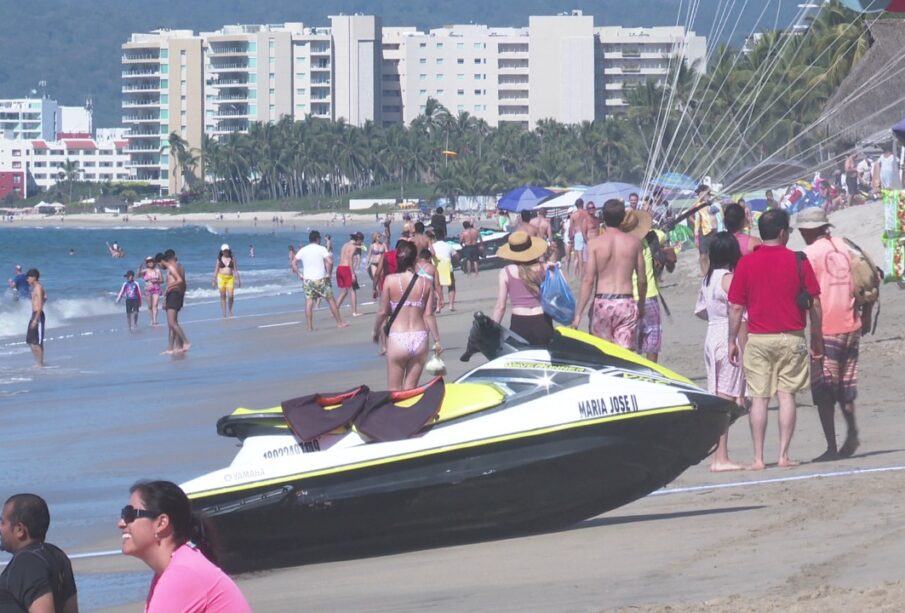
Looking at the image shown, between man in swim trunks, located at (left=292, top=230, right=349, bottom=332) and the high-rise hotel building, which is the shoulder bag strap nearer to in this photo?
man in swim trunks, located at (left=292, top=230, right=349, bottom=332)

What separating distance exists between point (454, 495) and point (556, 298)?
366 cm

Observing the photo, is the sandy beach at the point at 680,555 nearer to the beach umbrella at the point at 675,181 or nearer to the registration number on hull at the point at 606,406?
the registration number on hull at the point at 606,406

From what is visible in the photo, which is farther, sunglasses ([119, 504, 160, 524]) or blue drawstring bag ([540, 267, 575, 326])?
blue drawstring bag ([540, 267, 575, 326])

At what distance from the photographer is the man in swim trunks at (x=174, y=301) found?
20078 millimetres

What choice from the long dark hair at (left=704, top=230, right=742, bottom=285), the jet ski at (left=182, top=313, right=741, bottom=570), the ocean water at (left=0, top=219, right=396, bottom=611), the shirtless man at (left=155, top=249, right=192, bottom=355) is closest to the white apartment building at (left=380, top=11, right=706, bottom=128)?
the ocean water at (left=0, top=219, right=396, bottom=611)

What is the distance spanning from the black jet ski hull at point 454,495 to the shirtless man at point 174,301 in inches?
516

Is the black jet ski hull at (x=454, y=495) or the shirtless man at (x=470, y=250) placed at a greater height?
the shirtless man at (x=470, y=250)

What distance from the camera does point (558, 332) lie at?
7367 millimetres

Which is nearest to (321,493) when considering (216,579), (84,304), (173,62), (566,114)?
(216,579)

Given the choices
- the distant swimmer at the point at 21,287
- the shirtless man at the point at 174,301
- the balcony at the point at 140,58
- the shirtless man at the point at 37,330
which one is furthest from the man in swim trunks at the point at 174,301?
the balcony at the point at 140,58

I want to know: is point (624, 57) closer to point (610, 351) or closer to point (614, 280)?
point (614, 280)

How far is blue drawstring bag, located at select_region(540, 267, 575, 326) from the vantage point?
411 inches

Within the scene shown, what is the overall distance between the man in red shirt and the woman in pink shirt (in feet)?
16.8

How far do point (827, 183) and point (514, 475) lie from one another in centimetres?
3127
